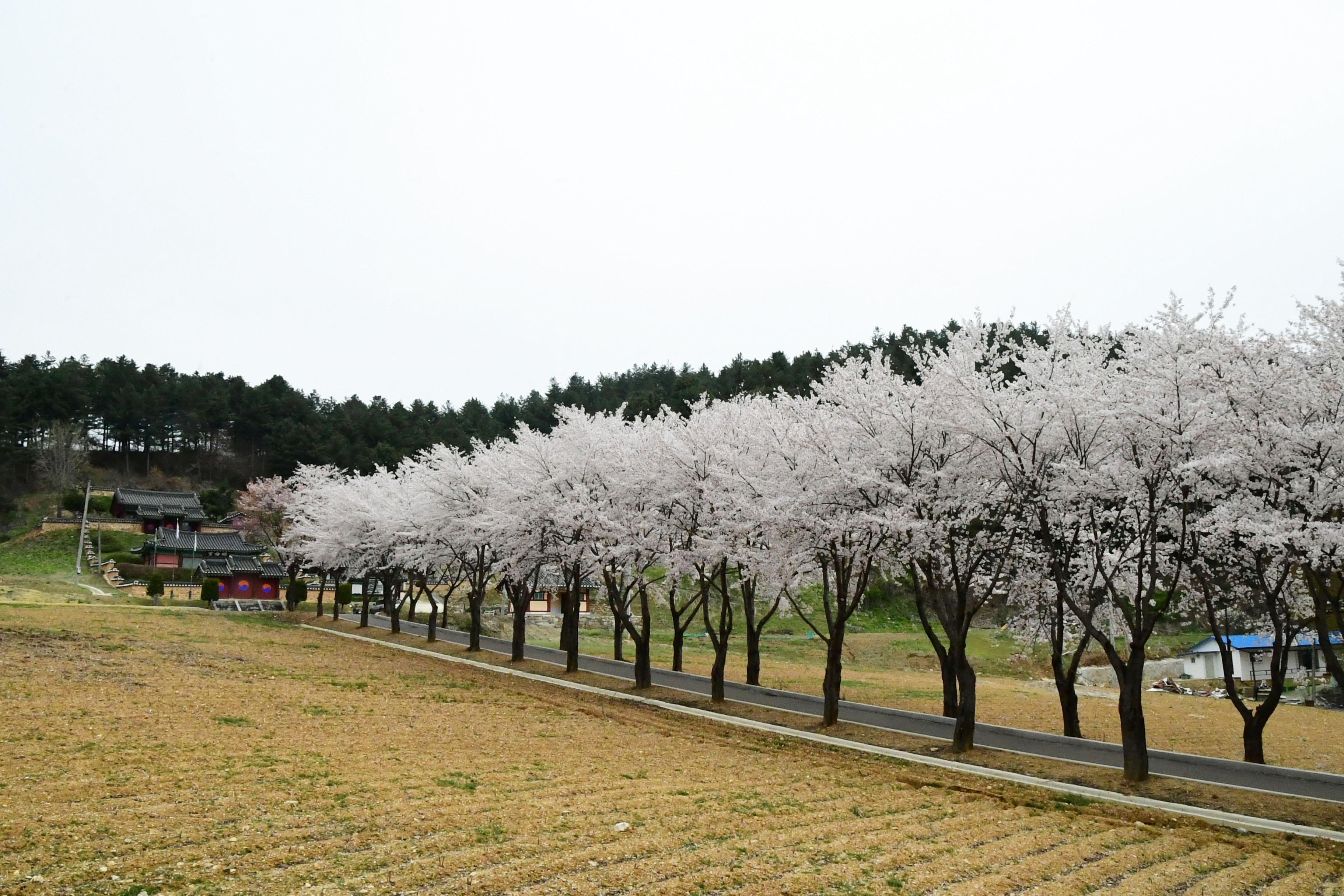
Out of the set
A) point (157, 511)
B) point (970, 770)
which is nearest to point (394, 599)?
point (970, 770)

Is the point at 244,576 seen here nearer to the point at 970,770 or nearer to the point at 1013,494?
the point at 970,770

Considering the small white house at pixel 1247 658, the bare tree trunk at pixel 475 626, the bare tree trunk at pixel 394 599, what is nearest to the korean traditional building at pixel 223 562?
the bare tree trunk at pixel 394 599

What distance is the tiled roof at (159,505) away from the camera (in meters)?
77.6

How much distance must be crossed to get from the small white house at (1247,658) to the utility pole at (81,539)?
69244 mm

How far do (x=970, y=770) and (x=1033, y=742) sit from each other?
15.3 ft

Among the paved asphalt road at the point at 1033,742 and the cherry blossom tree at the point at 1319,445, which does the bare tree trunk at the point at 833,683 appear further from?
the cherry blossom tree at the point at 1319,445

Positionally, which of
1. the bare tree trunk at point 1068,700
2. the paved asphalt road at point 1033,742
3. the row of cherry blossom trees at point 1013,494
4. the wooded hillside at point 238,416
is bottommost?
the paved asphalt road at point 1033,742

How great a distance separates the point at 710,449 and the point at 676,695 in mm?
7724

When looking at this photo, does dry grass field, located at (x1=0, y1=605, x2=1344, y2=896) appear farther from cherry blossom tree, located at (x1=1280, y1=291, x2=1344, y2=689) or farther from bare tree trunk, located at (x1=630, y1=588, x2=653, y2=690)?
bare tree trunk, located at (x1=630, y1=588, x2=653, y2=690)

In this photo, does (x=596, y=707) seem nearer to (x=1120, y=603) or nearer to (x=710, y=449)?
(x=710, y=449)

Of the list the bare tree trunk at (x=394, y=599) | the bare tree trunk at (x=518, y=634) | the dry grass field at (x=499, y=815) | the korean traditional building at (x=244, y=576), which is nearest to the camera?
the dry grass field at (x=499, y=815)

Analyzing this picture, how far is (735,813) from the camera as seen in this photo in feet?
39.0

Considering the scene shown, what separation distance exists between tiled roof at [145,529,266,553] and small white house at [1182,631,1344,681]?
64.6 meters

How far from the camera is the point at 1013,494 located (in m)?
17.9
